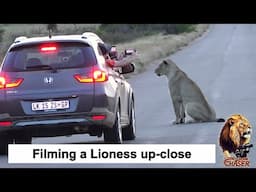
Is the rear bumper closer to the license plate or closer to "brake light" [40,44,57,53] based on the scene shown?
the license plate

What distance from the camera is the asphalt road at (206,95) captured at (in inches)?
Result: 579

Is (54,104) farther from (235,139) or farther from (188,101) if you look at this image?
(188,101)

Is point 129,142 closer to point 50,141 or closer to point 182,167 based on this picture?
point 50,141

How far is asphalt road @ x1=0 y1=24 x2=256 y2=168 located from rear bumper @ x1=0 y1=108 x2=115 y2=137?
0.52 m

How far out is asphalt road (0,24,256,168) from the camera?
14.7 m

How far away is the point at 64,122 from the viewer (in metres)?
12.9

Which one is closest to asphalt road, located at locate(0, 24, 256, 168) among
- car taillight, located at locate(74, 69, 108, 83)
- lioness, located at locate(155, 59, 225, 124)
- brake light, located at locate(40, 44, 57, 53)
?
lioness, located at locate(155, 59, 225, 124)

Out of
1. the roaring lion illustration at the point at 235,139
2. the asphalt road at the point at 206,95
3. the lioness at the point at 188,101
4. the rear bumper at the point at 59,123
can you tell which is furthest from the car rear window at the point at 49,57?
the lioness at the point at 188,101

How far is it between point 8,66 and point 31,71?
0.37 meters

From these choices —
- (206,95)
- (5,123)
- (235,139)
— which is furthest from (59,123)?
(206,95)
